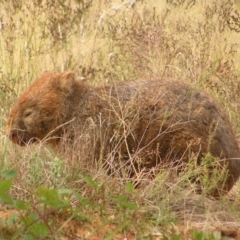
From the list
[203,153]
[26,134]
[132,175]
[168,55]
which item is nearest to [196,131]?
[203,153]

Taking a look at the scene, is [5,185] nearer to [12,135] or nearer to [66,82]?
[12,135]

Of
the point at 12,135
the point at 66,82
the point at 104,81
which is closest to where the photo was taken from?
the point at 12,135

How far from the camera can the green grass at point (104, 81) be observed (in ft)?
15.5

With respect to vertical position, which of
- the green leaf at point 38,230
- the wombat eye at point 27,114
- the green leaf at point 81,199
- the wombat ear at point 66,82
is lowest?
the wombat eye at point 27,114

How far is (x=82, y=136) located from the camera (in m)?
6.45

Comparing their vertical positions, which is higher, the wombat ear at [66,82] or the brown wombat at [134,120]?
the wombat ear at [66,82]

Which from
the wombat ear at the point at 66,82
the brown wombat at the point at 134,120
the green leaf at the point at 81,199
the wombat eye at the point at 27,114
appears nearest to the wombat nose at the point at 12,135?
the brown wombat at the point at 134,120

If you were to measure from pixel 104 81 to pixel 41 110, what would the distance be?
1.87 metres

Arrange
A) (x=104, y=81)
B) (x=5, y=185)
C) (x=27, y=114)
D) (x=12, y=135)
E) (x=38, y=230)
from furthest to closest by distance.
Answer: (x=104, y=81) → (x=27, y=114) → (x=12, y=135) → (x=38, y=230) → (x=5, y=185)

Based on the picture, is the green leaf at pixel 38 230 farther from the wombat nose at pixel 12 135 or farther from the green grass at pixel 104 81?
the wombat nose at pixel 12 135

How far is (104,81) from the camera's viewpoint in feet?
28.6

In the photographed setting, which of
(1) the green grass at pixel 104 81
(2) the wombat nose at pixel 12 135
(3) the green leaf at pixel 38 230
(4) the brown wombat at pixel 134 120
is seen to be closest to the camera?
(3) the green leaf at pixel 38 230

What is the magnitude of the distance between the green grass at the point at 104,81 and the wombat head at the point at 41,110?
7.1 inches

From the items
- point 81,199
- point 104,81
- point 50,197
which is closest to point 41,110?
point 104,81
